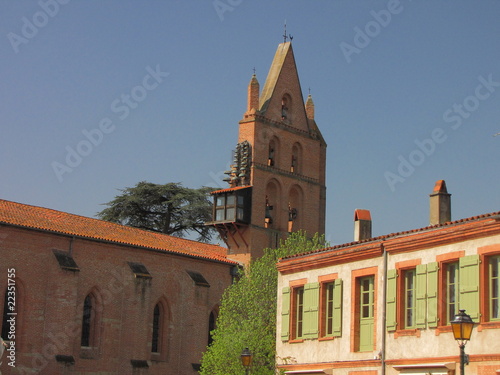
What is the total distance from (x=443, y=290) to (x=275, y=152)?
34.1 m

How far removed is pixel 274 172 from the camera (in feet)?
189

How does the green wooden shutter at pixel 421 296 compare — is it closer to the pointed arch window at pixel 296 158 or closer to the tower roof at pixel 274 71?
the tower roof at pixel 274 71

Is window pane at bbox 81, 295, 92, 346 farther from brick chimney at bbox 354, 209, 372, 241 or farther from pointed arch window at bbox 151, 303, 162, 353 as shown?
brick chimney at bbox 354, 209, 372, 241

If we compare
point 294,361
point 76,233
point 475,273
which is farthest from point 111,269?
point 475,273

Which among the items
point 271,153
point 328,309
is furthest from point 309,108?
point 328,309

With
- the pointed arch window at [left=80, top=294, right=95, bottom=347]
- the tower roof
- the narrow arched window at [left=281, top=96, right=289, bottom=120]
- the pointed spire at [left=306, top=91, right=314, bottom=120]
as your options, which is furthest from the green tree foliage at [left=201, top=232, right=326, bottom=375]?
the pointed spire at [left=306, top=91, right=314, bottom=120]

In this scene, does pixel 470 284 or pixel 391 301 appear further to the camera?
pixel 391 301

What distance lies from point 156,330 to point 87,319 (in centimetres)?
497

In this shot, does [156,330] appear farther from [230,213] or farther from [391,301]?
[391,301]

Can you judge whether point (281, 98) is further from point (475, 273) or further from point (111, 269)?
point (475, 273)

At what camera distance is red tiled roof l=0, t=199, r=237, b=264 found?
45.5 metres

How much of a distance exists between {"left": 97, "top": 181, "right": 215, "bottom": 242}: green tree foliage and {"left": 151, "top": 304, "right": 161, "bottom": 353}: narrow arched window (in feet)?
74.4

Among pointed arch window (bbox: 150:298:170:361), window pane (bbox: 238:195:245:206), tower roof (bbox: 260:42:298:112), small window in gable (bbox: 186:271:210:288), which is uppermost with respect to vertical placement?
tower roof (bbox: 260:42:298:112)

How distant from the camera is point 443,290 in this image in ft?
81.3
